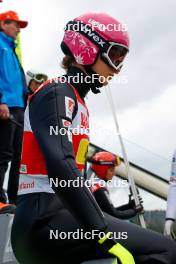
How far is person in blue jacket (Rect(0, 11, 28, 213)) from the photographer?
498cm

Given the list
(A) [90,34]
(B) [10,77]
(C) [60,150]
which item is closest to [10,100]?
(B) [10,77]

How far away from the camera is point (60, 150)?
254cm

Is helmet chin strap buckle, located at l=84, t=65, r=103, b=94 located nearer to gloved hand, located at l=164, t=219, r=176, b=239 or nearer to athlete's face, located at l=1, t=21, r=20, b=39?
gloved hand, located at l=164, t=219, r=176, b=239

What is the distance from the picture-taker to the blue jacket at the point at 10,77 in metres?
5.22

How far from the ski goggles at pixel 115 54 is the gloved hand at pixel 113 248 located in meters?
1.16

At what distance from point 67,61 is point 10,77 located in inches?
85.6

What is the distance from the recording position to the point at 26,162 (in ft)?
Answer: 9.18

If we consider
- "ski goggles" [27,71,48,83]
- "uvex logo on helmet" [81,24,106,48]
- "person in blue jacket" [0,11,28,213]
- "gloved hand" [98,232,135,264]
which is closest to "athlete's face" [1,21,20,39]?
"person in blue jacket" [0,11,28,213]

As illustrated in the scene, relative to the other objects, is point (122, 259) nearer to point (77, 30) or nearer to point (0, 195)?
point (77, 30)

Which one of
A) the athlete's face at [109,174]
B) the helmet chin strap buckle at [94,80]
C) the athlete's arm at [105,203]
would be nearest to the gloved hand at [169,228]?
the athlete's arm at [105,203]

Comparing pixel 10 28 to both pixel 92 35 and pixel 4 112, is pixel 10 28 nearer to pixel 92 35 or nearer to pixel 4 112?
pixel 4 112

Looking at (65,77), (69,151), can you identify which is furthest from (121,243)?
(65,77)

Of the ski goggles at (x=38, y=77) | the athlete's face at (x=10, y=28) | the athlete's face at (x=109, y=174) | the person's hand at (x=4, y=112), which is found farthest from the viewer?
the athlete's face at (x=109, y=174)

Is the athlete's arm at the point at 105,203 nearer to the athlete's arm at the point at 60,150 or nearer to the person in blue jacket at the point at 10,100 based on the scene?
the person in blue jacket at the point at 10,100
